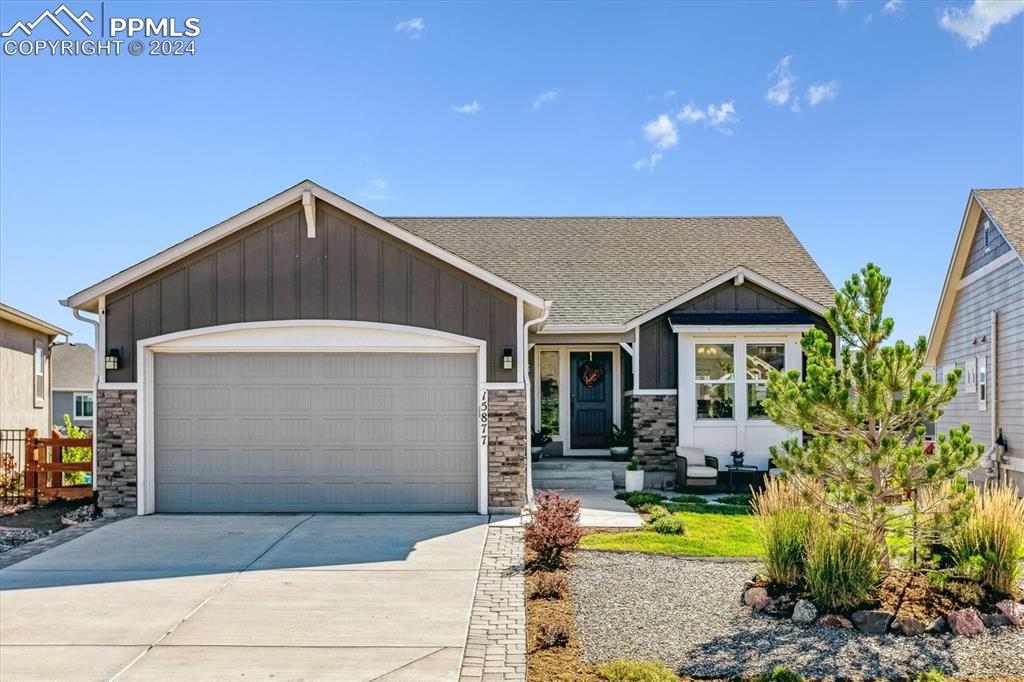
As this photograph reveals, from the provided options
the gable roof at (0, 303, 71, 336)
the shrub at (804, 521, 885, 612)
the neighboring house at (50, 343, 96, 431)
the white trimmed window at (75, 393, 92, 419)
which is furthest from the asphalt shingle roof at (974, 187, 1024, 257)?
the white trimmed window at (75, 393, 92, 419)

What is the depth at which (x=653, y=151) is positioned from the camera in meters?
16.0

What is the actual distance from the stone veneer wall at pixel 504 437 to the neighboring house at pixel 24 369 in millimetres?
12752

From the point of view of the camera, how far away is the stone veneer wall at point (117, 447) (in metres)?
11.1

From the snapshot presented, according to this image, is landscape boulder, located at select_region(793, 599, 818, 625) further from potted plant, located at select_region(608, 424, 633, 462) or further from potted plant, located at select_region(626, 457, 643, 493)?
potted plant, located at select_region(608, 424, 633, 462)

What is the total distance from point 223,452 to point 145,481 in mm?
1100

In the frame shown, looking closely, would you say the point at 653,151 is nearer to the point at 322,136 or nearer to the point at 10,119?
the point at 322,136

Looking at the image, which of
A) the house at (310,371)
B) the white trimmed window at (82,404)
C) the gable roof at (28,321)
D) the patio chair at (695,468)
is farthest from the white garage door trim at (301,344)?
the white trimmed window at (82,404)

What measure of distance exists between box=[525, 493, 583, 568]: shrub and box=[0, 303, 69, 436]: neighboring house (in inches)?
580

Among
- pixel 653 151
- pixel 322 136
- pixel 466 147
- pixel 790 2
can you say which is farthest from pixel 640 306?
pixel 322 136

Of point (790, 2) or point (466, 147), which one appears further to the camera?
point (466, 147)

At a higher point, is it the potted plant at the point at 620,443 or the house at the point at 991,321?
the house at the point at 991,321

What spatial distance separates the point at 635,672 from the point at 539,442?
10.3m

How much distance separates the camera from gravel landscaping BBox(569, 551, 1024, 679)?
5.35m

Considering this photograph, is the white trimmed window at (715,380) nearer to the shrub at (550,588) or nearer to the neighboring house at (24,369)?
the shrub at (550,588)
